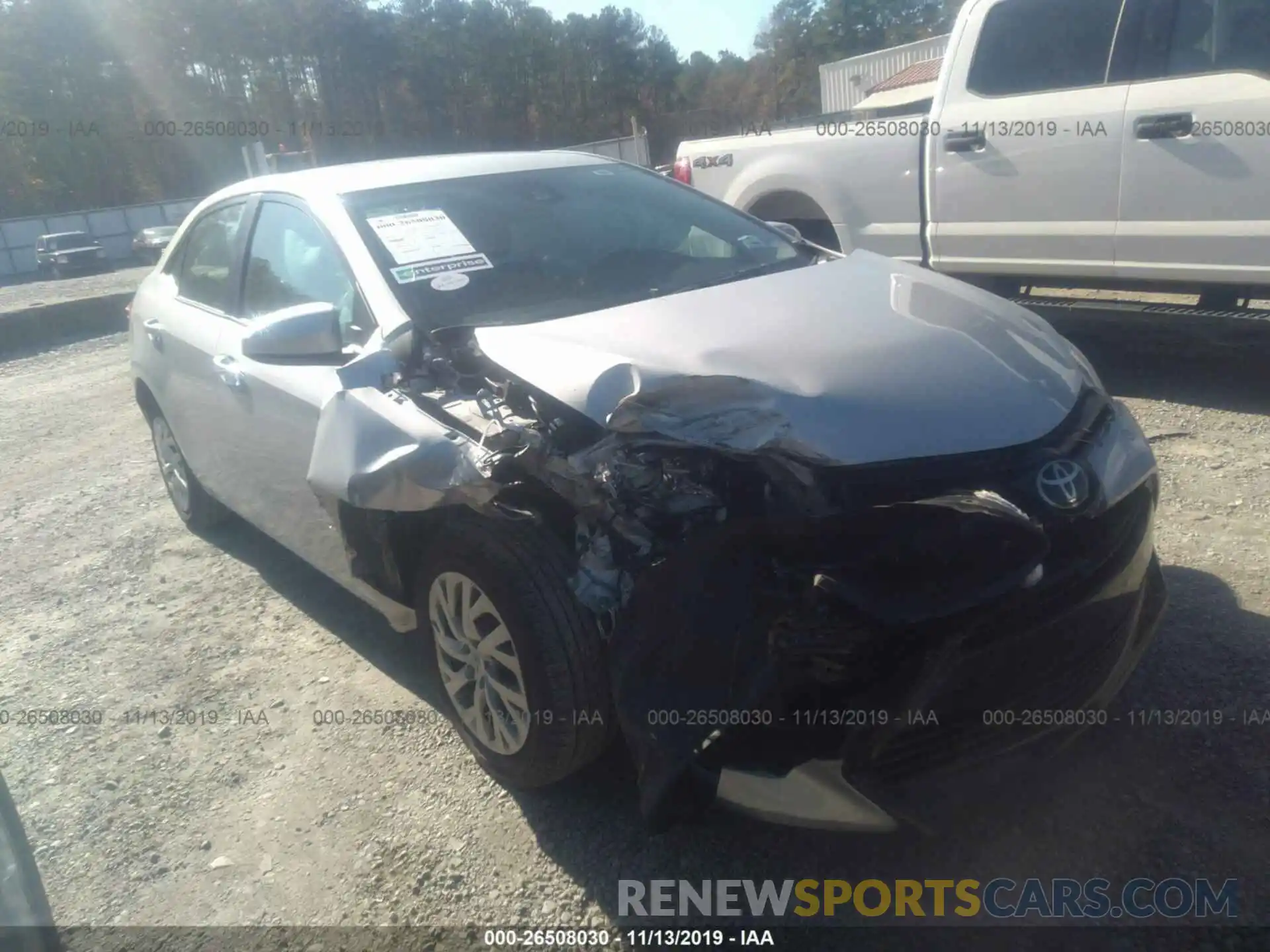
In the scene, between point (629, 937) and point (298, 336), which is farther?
point (298, 336)

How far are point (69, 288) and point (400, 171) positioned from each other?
858 inches

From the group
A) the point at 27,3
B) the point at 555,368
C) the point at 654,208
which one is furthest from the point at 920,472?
the point at 27,3

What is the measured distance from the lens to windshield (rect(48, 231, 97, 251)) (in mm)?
26969

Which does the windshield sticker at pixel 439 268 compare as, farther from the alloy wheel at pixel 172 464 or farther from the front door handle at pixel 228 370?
the alloy wheel at pixel 172 464

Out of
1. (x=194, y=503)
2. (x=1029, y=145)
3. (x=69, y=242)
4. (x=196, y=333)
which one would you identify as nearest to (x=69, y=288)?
(x=69, y=242)

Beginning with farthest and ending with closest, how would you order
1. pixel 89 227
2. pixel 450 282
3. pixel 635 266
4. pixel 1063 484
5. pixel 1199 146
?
1. pixel 89 227
2. pixel 1199 146
3. pixel 635 266
4. pixel 450 282
5. pixel 1063 484

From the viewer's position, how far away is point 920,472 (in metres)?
2.17

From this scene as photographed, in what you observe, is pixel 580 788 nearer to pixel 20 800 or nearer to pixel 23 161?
pixel 20 800

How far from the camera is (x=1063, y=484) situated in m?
2.20

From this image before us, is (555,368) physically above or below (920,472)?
above

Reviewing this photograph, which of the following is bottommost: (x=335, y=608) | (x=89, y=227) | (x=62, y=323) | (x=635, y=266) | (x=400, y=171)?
(x=89, y=227)

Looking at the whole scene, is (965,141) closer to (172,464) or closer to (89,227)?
(172,464)

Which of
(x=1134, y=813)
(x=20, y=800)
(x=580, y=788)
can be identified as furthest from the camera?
(x=20, y=800)

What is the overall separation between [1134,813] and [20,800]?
3.35 m
